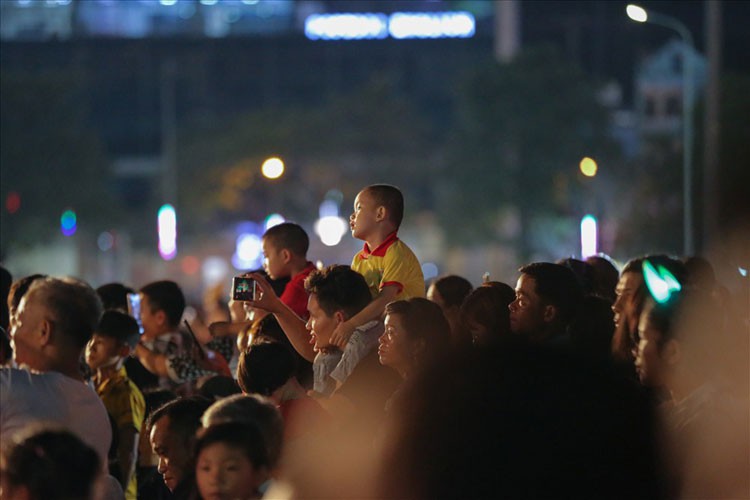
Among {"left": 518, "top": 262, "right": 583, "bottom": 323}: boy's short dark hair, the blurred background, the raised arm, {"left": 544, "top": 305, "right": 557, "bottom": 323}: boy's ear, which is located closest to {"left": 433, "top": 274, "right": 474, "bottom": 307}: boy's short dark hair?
{"left": 518, "top": 262, "right": 583, "bottom": 323}: boy's short dark hair

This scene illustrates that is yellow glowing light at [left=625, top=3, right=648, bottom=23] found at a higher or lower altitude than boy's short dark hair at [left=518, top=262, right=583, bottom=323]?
higher

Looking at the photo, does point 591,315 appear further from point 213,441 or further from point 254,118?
point 254,118

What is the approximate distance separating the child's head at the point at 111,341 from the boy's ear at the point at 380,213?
60.2 inches

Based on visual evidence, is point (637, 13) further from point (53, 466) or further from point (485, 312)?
point (53, 466)

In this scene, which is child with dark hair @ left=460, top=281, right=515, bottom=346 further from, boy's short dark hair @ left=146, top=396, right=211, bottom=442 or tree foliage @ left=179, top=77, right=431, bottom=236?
tree foliage @ left=179, top=77, right=431, bottom=236

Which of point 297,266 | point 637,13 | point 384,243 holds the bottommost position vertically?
point 297,266

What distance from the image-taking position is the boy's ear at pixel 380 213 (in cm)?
823

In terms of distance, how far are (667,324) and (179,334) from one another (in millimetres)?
5445

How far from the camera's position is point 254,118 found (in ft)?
223

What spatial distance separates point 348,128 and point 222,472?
65.0 m

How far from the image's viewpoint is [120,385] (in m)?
8.33

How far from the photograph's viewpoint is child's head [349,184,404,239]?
324 inches

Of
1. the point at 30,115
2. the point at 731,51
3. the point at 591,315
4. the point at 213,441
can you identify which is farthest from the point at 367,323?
the point at 731,51

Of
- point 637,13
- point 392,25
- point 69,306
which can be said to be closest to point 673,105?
point 392,25
